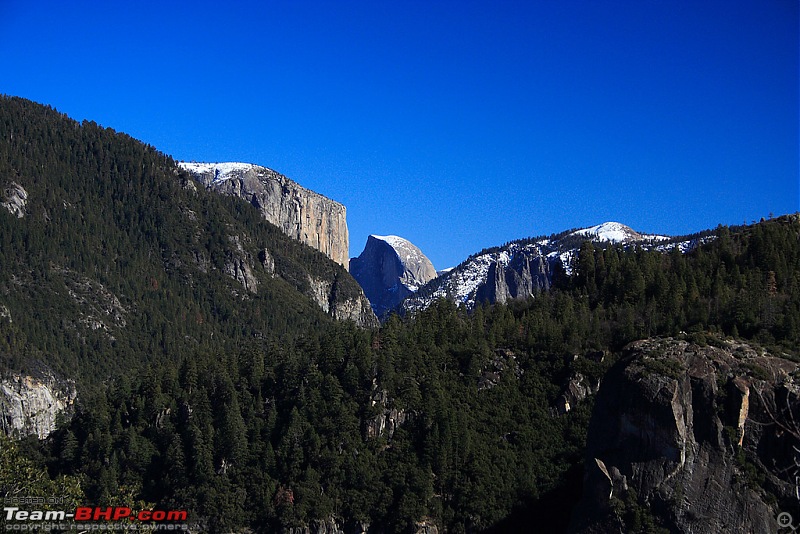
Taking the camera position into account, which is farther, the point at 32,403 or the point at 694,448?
the point at 32,403

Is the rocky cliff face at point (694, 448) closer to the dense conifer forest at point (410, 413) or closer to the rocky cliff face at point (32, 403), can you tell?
the dense conifer forest at point (410, 413)

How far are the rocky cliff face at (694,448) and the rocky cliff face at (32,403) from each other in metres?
101

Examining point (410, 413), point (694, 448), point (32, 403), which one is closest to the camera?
point (694, 448)

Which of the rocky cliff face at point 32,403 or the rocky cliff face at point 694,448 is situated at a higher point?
the rocky cliff face at point 32,403

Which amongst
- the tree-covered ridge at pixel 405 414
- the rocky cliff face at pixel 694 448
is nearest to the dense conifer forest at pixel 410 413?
the tree-covered ridge at pixel 405 414

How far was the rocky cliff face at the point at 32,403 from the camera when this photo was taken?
157 meters

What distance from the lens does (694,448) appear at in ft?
271

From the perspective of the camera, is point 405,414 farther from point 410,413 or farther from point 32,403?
point 32,403

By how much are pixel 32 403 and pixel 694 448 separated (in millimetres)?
120844

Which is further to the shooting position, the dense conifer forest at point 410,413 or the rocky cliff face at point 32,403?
the rocky cliff face at point 32,403

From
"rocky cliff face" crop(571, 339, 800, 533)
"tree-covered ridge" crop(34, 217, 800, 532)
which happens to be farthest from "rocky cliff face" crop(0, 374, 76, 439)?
"rocky cliff face" crop(571, 339, 800, 533)

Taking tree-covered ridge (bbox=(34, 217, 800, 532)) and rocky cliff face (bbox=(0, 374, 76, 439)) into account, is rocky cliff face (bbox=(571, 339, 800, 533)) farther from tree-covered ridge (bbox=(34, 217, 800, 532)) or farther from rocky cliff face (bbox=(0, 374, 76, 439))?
rocky cliff face (bbox=(0, 374, 76, 439))

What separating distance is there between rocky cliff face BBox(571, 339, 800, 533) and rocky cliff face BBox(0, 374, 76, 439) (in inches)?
3967

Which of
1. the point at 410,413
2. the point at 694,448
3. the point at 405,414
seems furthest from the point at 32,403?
the point at 694,448
